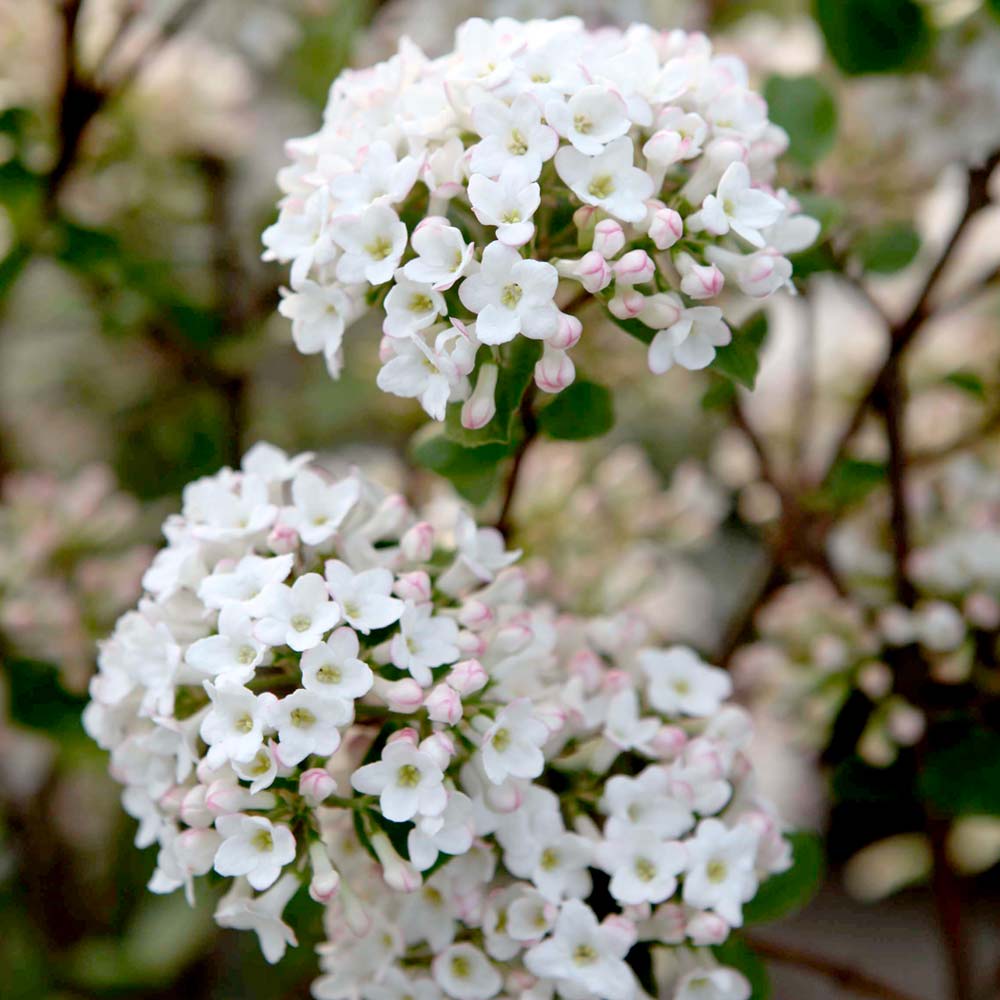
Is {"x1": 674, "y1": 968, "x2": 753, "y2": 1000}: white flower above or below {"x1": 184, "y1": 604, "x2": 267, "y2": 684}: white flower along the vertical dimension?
below

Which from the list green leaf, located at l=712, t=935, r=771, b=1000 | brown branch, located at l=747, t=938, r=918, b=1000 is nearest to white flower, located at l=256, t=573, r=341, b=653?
green leaf, located at l=712, t=935, r=771, b=1000

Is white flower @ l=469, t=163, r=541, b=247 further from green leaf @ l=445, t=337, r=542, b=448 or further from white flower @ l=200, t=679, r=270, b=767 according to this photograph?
white flower @ l=200, t=679, r=270, b=767

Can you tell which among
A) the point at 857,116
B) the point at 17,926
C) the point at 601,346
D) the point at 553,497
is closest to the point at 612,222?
the point at 553,497

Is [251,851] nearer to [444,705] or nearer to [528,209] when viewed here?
[444,705]

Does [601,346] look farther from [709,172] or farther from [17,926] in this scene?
[17,926]

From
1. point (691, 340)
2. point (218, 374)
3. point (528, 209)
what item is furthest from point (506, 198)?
point (218, 374)

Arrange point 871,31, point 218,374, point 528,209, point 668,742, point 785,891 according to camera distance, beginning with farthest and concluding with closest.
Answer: point 218,374 → point 871,31 → point 785,891 → point 668,742 → point 528,209

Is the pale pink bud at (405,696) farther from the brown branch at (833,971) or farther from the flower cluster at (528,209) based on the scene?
the brown branch at (833,971)
